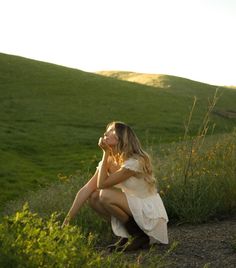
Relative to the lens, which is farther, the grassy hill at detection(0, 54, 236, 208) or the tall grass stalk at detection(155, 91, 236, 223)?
the grassy hill at detection(0, 54, 236, 208)

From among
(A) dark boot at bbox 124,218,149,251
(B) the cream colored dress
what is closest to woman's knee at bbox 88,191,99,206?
(B) the cream colored dress

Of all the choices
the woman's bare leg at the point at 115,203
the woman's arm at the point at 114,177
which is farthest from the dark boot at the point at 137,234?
the woman's arm at the point at 114,177

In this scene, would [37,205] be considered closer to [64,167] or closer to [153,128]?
[64,167]

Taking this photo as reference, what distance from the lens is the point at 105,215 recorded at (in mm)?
7117

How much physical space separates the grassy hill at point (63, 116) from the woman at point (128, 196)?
6526mm

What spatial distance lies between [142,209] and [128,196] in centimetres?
24

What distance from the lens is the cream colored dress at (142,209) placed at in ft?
22.7

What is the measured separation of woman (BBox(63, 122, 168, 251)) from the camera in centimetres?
691

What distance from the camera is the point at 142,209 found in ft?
22.8

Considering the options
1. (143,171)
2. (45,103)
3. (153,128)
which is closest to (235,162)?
(143,171)

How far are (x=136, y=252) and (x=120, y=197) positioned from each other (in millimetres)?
697

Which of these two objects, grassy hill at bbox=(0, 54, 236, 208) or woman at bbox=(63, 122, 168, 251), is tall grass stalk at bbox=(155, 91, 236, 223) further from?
grassy hill at bbox=(0, 54, 236, 208)

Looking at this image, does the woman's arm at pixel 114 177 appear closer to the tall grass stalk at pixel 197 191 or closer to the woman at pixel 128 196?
the woman at pixel 128 196

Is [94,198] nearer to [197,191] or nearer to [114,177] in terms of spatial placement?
[114,177]
